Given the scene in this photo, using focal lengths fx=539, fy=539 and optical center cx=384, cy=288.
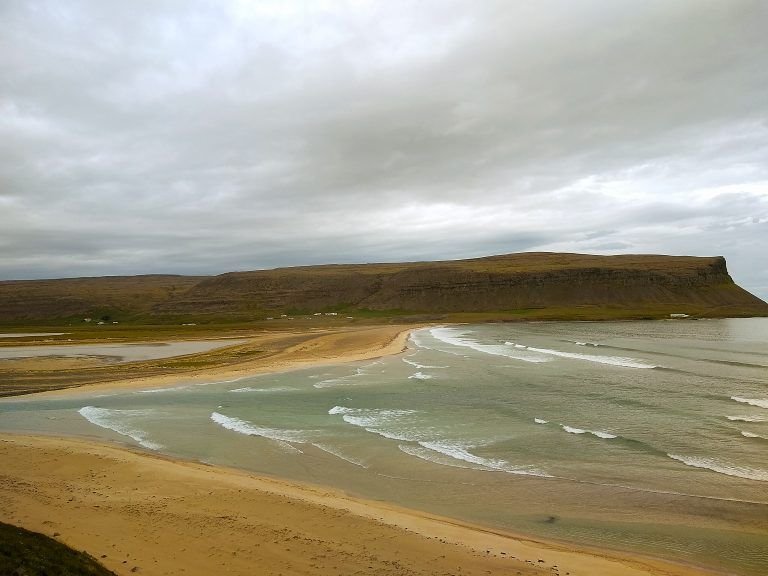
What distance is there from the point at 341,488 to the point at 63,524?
6290 millimetres

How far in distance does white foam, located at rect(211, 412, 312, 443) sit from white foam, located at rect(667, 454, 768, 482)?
40.6 feet

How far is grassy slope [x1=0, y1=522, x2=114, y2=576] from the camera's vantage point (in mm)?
6375

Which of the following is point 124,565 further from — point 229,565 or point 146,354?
point 146,354

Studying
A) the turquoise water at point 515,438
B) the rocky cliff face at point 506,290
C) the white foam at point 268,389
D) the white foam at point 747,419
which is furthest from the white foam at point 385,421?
the rocky cliff face at point 506,290

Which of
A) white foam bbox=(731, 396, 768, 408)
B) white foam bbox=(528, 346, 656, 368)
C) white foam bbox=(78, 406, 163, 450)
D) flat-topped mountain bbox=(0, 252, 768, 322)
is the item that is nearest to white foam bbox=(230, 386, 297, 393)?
white foam bbox=(78, 406, 163, 450)

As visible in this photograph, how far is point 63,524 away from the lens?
1090 cm

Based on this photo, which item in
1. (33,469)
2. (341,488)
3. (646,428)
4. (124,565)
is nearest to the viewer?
(124,565)

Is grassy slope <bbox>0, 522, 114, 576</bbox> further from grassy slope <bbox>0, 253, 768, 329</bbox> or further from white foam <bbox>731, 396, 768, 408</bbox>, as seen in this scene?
grassy slope <bbox>0, 253, 768, 329</bbox>

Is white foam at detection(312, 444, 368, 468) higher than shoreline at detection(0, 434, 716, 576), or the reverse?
shoreline at detection(0, 434, 716, 576)

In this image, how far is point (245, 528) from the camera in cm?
1096

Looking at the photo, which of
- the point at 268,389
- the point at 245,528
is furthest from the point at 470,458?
the point at 268,389

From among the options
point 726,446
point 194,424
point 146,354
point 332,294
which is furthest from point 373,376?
point 332,294

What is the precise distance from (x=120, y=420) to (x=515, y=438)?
1675 cm

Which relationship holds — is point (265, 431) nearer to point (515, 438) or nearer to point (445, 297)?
point (515, 438)
